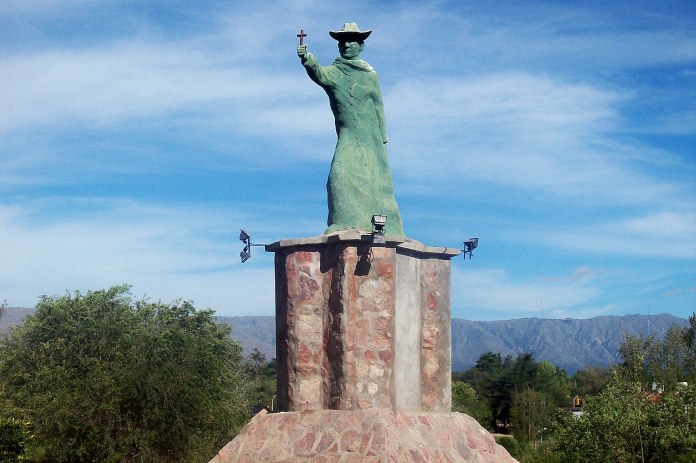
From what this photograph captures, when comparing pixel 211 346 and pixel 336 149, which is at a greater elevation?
pixel 336 149

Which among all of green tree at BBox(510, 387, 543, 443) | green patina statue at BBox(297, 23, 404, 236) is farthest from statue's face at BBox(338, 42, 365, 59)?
green tree at BBox(510, 387, 543, 443)

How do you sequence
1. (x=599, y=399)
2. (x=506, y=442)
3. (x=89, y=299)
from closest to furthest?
(x=599, y=399) < (x=89, y=299) < (x=506, y=442)

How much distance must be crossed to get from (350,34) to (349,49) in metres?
0.24

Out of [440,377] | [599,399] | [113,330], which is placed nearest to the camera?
[440,377]

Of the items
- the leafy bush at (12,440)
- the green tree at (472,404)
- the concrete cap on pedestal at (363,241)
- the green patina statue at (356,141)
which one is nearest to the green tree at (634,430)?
the concrete cap on pedestal at (363,241)

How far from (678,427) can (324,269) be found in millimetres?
16645

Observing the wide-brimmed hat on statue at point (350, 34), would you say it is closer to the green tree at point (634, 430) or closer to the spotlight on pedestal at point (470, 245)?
the spotlight on pedestal at point (470, 245)

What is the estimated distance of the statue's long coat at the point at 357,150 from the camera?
15516 mm

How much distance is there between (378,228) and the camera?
14.3m

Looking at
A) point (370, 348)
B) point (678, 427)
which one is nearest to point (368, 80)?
point (370, 348)

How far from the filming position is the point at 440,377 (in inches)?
622

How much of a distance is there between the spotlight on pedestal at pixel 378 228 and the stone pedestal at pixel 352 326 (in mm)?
210

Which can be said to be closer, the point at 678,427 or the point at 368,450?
the point at 368,450

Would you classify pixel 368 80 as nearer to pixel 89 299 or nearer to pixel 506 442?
pixel 89 299
